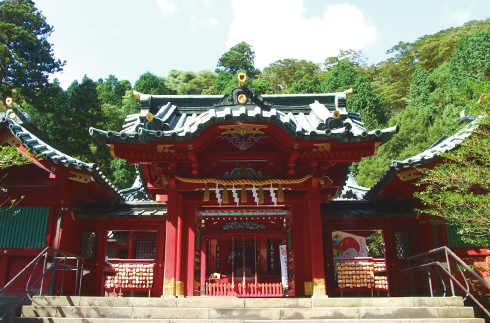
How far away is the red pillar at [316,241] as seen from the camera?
845 cm

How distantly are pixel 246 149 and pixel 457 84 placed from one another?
3174 centimetres

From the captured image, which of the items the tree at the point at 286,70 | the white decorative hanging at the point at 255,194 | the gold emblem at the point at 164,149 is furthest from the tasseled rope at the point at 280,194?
the tree at the point at 286,70

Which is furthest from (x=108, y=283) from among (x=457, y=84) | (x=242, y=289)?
(x=457, y=84)

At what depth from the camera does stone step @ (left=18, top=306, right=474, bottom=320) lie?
266 inches

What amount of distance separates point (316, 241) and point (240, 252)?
10051 millimetres

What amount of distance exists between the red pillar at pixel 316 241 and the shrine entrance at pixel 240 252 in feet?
10.8

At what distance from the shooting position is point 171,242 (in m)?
8.93

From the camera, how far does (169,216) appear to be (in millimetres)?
9078

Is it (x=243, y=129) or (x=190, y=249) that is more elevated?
(x=243, y=129)

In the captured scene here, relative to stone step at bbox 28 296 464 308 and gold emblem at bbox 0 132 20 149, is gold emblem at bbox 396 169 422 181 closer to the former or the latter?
stone step at bbox 28 296 464 308

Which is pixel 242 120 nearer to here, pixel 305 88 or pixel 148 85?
pixel 305 88

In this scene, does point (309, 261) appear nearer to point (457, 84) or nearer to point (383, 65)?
point (457, 84)

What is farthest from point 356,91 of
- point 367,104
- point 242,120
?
point 242,120

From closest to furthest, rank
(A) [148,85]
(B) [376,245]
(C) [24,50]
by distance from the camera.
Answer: (B) [376,245] < (C) [24,50] < (A) [148,85]
